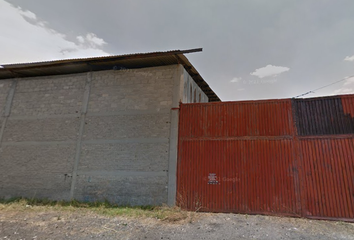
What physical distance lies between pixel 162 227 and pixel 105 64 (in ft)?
24.9

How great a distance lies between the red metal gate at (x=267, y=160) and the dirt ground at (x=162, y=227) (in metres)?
0.60

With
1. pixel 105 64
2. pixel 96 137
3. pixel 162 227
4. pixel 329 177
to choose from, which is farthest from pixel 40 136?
pixel 329 177

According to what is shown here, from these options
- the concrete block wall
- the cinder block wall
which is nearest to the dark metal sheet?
the cinder block wall

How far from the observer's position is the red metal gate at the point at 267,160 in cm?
712

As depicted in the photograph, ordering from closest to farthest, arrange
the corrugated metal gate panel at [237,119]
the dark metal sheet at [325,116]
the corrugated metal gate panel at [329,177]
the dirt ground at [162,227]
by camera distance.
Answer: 1. the dirt ground at [162,227]
2. the corrugated metal gate panel at [329,177]
3. the dark metal sheet at [325,116]
4. the corrugated metal gate panel at [237,119]

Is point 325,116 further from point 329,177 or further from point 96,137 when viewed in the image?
point 96,137

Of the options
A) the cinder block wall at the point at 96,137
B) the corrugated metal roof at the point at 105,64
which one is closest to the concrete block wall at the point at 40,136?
the cinder block wall at the point at 96,137

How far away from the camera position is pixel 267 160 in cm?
773

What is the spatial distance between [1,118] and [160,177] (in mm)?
9195

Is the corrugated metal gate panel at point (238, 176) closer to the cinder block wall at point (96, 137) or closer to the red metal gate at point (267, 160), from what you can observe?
the red metal gate at point (267, 160)

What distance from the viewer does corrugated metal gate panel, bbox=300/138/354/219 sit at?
22.6 feet

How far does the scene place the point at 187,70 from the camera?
33.2 ft

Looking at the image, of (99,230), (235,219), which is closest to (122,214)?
(99,230)

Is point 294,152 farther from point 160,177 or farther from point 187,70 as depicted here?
point 187,70
